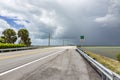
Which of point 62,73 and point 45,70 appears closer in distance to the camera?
point 62,73

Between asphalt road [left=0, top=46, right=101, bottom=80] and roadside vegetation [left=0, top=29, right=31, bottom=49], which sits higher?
roadside vegetation [left=0, top=29, right=31, bottom=49]

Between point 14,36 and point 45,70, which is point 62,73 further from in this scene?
point 14,36

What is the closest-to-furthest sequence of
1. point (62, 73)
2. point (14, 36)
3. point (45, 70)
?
point (62, 73) < point (45, 70) < point (14, 36)

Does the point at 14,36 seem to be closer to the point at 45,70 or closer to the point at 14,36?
the point at 14,36

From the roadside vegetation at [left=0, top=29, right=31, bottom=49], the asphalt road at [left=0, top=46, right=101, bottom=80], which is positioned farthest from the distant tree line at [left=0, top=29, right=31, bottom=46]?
the asphalt road at [left=0, top=46, right=101, bottom=80]

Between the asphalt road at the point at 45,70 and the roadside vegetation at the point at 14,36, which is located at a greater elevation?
the roadside vegetation at the point at 14,36

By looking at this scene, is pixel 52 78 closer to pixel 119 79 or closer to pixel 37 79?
pixel 37 79

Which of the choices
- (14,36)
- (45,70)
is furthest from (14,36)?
(45,70)

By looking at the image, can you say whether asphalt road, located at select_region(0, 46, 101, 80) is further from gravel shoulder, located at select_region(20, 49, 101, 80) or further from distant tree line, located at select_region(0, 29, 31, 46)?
distant tree line, located at select_region(0, 29, 31, 46)

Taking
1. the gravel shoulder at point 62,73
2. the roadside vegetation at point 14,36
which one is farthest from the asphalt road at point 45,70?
the roadside vegetation at point 14,36

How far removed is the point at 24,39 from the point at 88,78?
9914 centimetres

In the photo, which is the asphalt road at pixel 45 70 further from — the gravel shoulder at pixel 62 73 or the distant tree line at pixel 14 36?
the distant tree line at pixel 14 36

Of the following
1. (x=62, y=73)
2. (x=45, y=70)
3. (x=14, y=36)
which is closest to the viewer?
(x=62, y=73)

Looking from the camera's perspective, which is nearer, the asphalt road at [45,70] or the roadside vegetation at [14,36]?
the asphalt road at [45,70]
